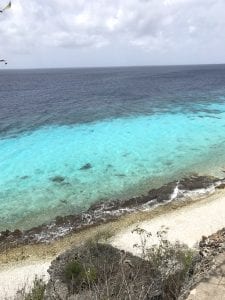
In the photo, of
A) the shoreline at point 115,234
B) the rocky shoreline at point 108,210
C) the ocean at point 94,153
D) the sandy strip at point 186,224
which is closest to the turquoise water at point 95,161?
the ocean at point 94,153

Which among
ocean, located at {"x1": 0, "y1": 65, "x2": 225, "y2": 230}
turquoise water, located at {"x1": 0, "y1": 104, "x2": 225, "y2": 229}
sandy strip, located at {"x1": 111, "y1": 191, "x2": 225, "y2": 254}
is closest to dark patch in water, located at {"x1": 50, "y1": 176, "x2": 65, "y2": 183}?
ocean, located at {"x1": 0, "y1": 65, "x2": 225, "y2": 230}

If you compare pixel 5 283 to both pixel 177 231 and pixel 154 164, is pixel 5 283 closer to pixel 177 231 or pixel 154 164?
pixel 177 231

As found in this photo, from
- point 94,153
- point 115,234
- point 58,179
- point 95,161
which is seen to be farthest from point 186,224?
point 94,153

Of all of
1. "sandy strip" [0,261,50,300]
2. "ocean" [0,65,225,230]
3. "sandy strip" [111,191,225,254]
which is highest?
"sandy strip" [111,191,225,254]

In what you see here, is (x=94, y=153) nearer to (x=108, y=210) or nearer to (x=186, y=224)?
(x=108, y=210)

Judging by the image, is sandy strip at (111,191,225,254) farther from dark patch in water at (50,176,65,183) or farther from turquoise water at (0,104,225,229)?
dark patch in water at (50,176,65,183)
